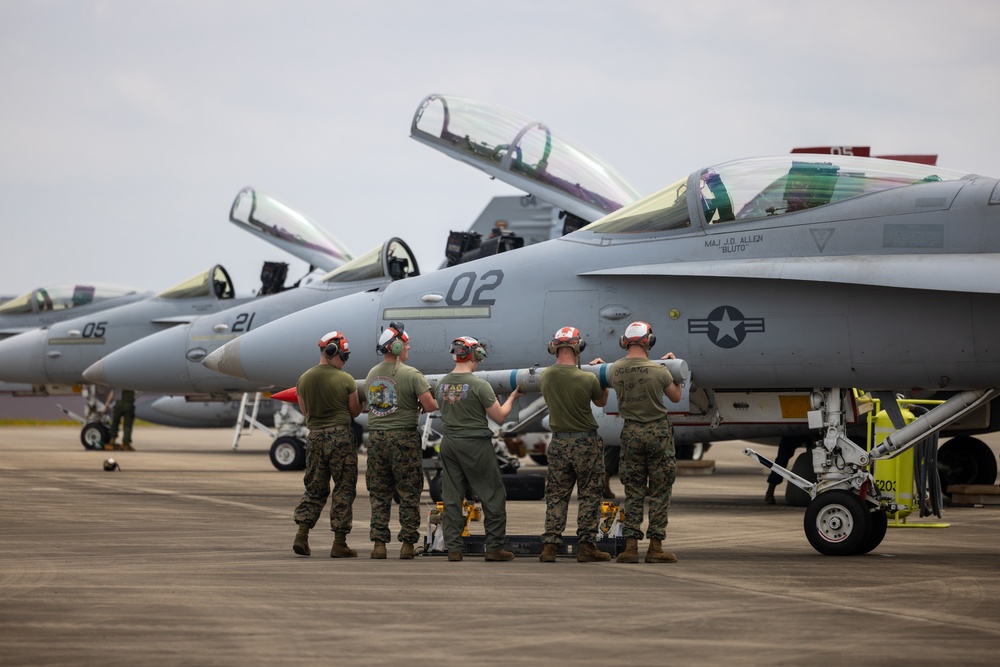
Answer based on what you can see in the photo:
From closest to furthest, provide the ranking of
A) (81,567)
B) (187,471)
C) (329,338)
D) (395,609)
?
(395,609), (81,567), (329,338), (187,471)

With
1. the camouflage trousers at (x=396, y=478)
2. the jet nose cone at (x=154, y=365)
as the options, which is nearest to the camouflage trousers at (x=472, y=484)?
the camouflage trousers at (x=396, y=478)

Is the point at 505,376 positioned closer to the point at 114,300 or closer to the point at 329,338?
the point at 329,338

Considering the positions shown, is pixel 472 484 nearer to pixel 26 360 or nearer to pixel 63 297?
pixel 26 360

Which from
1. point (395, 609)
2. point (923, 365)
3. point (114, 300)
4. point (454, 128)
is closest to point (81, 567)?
point (395, 609)

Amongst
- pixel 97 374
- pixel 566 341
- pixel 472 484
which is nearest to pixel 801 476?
pixel 566 341

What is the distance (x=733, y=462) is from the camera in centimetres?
2697

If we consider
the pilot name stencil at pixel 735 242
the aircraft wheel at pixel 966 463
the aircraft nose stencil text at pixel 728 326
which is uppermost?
the pilot name stencil at pixel 735 242

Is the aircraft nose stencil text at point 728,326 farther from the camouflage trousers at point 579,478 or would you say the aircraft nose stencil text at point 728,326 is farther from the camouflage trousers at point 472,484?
the camouflage trousers at point 472,484

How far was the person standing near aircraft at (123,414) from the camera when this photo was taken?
24.9 metres

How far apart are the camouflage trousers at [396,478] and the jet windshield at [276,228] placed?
455 inches

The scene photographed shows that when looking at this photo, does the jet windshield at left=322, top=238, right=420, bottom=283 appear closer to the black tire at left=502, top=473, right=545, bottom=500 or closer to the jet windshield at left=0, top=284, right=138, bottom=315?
the black tire at left=502, top=473, right=545, bottom=500

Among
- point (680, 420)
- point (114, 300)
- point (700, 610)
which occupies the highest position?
point (114, 300)

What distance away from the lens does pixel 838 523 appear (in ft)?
30.0

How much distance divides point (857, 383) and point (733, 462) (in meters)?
17.7
